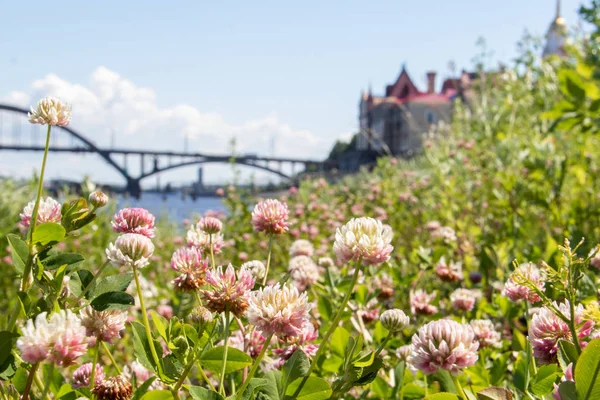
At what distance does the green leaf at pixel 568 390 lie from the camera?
543 millimetres

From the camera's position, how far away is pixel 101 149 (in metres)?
35.9

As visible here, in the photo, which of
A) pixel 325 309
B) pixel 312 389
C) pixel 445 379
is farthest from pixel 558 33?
pixel 312 389

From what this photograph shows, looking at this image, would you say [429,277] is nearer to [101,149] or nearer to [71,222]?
[71,222]

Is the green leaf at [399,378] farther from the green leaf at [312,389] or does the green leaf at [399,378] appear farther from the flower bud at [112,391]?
the flower bud at [112,391]

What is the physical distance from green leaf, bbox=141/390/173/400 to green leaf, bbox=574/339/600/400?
0.42 metres

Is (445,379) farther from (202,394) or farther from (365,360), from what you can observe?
(202,394)

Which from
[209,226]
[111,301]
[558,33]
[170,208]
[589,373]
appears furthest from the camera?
[170,208]

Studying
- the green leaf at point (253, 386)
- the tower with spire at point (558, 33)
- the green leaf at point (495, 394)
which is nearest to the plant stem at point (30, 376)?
the green leaf at point (253, 386)

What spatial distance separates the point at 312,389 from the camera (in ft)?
2.22

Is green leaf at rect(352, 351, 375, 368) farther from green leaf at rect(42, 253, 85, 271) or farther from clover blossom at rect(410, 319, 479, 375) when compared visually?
green leaf at rect(42, 253, 85, 271)

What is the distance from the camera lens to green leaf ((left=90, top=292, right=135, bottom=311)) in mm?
738

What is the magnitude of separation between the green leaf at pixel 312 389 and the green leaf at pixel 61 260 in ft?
1.03

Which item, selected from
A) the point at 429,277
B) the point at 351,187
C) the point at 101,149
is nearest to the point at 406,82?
the point at 101,149

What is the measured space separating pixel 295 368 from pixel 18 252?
14.5 inches
